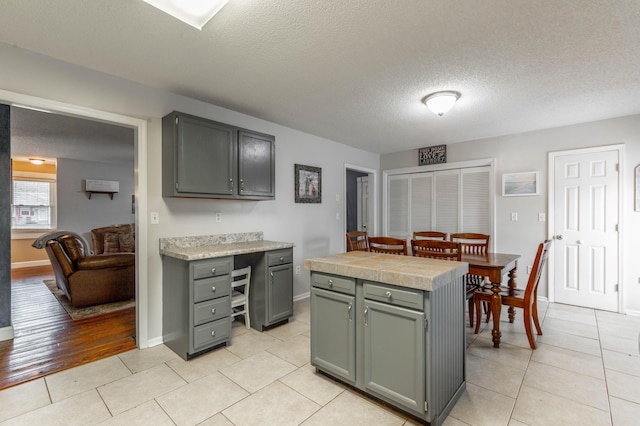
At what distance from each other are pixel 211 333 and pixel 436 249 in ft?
7.54

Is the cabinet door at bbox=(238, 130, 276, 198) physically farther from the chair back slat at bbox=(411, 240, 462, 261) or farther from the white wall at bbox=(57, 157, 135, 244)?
the white wall at bbox=(57, 157, 135, 244)

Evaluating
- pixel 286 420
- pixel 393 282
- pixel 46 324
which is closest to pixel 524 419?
pixel 393 282

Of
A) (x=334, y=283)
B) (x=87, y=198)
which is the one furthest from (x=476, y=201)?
(x=87, y=198)

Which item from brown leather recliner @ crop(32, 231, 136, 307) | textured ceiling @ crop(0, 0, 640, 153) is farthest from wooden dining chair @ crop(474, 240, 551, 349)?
brown leather recliner @ crop(32, 231, 136, 307)

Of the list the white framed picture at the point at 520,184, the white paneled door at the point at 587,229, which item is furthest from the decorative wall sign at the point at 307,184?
the white paneled door at the point at 587,229

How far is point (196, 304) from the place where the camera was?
2.54 metres

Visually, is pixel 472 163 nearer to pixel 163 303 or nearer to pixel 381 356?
pixel 381 356

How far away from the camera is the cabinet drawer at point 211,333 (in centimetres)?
255

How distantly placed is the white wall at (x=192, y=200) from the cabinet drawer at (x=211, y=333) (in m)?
0.62

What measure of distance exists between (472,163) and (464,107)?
1720 millimetres

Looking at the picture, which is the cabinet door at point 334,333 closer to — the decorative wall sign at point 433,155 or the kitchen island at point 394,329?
the kitchen island at point 394,329

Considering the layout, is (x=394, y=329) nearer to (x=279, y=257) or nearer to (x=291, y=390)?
(x=291, y=390)

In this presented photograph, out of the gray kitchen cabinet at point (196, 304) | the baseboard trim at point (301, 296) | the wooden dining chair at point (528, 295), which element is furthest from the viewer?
the baseboard trim at point (301, 296)

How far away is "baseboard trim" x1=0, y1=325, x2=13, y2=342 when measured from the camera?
2.88 metres
